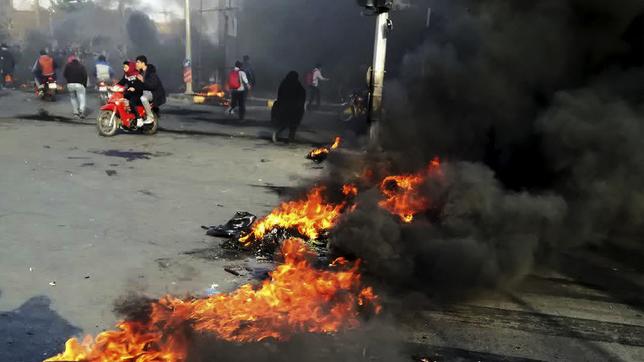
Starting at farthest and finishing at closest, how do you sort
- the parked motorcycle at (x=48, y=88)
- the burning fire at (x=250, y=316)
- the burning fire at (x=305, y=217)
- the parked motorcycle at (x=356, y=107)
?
the parked motorcycle at (x=48, y=88)
the parked motorcycle at (x=356, y=107)
the burning fire at (x=305, y=217)
the burning fire at (x=250, y=316)

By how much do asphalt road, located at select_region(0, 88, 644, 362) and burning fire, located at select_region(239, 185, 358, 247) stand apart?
0.53 metres

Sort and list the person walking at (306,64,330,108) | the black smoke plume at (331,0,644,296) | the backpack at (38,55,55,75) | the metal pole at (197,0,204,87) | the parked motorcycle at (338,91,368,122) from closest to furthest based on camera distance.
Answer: the black smoke plume at (331,0,644,296) < the parked motorcycle at (338,91,368,122) < the backpack at (38,55,55,75) < the person walking at (306,64,330,108) < the metal pole at (197,0,204,87)

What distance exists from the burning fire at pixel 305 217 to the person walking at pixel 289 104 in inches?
269

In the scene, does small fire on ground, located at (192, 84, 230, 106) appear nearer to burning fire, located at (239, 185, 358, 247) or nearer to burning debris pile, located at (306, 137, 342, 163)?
burning debris pile, located at (306, 137, 342, 163)

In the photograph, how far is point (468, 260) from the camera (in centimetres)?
481

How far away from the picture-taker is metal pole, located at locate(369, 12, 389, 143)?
26.1 feet

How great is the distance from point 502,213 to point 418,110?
2.47 m

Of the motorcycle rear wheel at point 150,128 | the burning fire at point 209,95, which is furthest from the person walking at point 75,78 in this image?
the burning fire at point 209,95

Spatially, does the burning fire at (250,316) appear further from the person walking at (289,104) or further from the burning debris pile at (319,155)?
the person walking at (289,104)

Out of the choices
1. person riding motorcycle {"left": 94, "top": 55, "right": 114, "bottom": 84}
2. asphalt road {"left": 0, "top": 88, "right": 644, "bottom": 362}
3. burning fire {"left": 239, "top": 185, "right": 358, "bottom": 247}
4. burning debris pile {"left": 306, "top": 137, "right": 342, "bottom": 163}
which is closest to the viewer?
asphalt road {"left": 0, "top": 88, "right": 644, "bottom": 362}

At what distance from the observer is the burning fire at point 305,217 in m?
→ 5.97

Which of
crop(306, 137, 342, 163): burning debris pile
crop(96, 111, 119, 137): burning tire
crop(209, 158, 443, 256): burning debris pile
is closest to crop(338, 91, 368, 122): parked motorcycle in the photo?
crop(306, 137, 342, 163): burning debris pile

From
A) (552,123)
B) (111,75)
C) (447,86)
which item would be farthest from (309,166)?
(111,75)

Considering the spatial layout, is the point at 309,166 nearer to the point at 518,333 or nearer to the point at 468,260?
the point at 468,260
